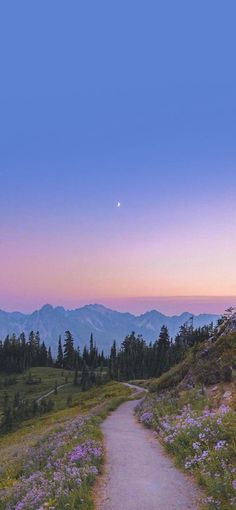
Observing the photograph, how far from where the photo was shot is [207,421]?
14789mm

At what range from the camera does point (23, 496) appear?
11672mm

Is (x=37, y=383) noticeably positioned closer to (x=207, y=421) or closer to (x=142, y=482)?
(x=207, y=421)

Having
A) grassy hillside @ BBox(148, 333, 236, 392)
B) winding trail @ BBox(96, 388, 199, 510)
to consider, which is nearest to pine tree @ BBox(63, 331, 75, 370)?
grassy hillside @ BBox(148, 333, 236, 392)

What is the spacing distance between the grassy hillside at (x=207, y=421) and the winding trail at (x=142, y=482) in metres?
0.46

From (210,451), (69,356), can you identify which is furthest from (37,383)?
(210,451)

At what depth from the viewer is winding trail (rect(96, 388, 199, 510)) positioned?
33.8 ft

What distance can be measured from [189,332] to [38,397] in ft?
177

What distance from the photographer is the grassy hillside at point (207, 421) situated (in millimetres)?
10035

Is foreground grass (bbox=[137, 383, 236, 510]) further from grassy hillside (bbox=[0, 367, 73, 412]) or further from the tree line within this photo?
grassy hillside (bbox=[0, 367, 73, 412])

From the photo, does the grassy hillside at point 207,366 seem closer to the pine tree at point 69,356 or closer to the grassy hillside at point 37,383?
the grassy hillside at point 37,383

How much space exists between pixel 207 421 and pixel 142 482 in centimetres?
364

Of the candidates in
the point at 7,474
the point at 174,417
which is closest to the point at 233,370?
the point at 174,417

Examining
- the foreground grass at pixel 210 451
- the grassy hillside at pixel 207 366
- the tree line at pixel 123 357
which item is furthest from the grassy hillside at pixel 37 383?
the foreground grass at pixel 210 451

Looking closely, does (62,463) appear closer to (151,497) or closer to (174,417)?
(151,497)
